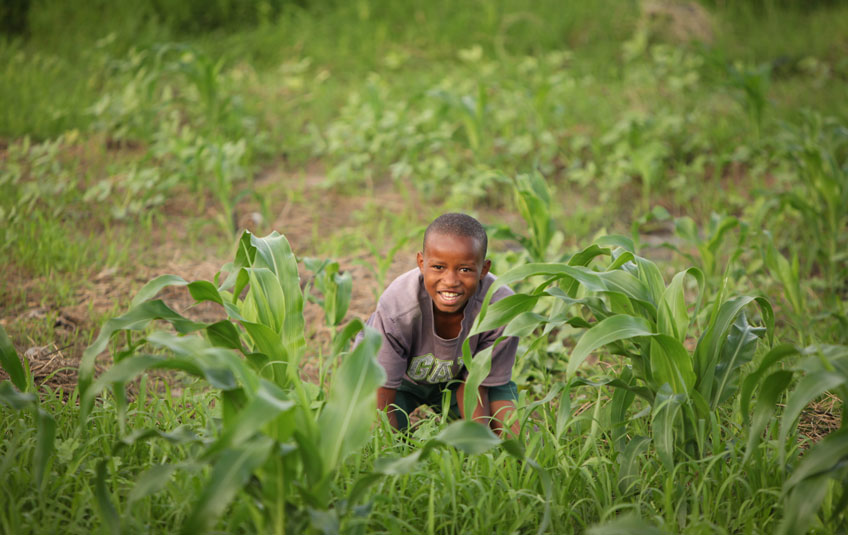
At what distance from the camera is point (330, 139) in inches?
208

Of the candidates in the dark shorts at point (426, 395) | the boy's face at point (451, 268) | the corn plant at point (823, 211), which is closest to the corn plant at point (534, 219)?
the dark shorts at point (426, 395)

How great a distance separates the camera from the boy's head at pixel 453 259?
231cm

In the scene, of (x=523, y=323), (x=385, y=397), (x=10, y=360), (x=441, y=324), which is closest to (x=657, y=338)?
(x=523, y=323)

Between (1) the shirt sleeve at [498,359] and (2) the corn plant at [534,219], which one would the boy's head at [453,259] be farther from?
(2) the corn plant at [534,219]

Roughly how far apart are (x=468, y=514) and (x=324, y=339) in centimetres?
167

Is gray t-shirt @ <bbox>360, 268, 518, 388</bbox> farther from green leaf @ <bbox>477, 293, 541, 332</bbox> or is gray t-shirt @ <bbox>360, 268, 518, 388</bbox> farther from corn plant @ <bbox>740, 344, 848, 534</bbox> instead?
corn plant @ <bbox>740, 344, 848, 534</bbox>

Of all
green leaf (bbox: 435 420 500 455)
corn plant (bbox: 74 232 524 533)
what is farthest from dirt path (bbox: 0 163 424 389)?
green leaf (bbox: 435 420 500 455)

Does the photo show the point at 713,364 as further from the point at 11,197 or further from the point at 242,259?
the point at 11,197

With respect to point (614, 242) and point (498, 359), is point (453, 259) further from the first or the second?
point (614, 242)

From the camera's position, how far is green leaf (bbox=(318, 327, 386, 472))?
1.71m

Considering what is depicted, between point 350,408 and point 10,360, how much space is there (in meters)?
→ 1.03

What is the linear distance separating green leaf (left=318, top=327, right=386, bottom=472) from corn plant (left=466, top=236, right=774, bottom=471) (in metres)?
0.41

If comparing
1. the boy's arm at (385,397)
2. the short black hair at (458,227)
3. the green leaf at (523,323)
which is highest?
the short black hair at (458,227)

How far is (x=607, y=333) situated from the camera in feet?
6.44
